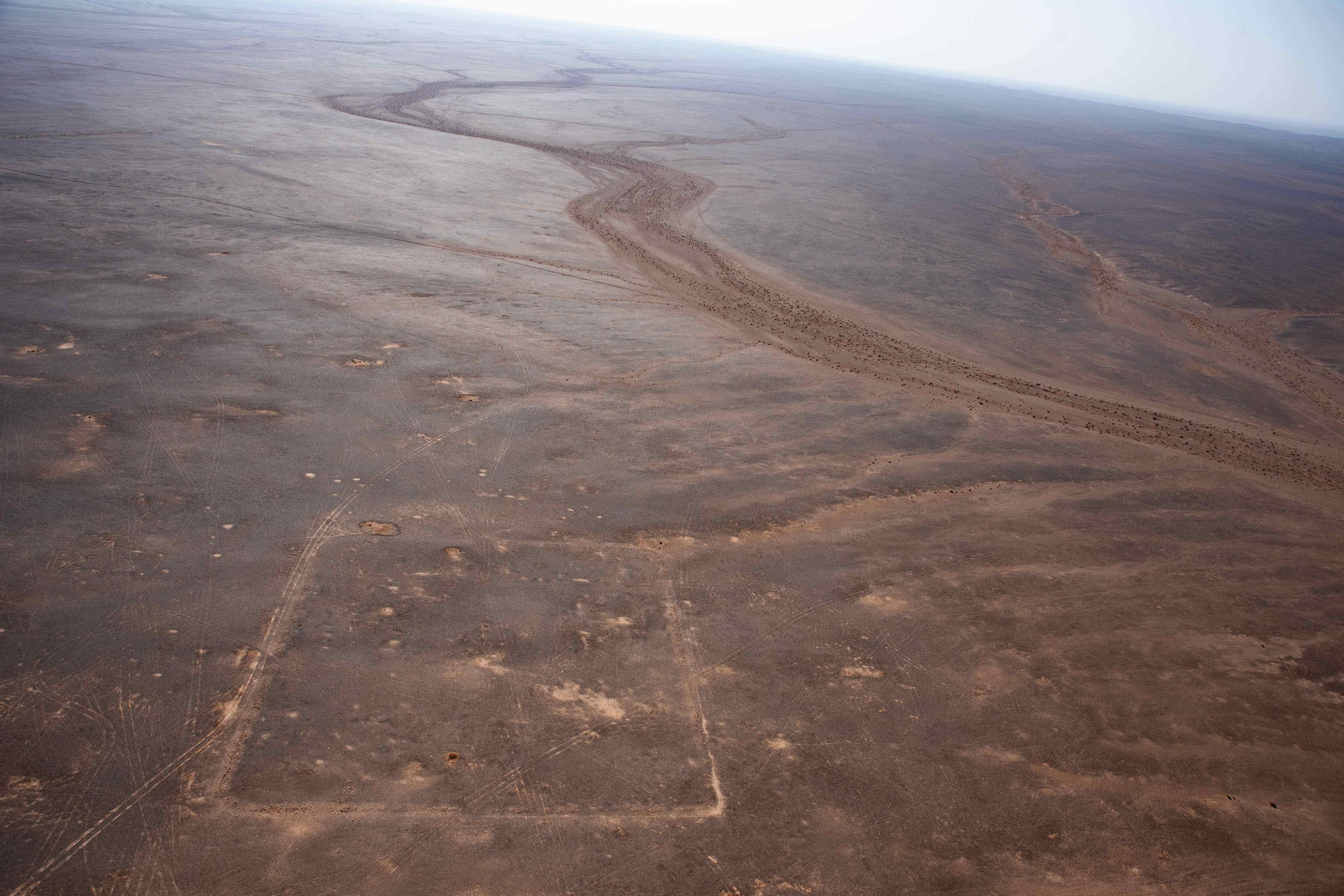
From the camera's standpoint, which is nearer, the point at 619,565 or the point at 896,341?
the point at 619,565

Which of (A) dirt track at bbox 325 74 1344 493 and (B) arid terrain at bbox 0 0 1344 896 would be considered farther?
(A) dirt track at bbox 325 74 1344 493

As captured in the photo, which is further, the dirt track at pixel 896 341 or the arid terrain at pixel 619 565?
the dirt track at pixel 896 341

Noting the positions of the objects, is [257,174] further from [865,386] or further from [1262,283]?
[1262,283]

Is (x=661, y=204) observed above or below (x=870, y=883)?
above

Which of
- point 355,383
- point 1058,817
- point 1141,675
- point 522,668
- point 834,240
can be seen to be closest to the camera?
point 1058,817

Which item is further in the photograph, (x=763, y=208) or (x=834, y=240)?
(x=763, y=208)

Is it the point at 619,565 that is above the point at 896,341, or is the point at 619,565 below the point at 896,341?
Answer: below

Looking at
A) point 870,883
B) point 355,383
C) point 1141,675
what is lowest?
point 870,883

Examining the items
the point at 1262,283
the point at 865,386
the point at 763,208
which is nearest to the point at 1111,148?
the point at 1262,283
